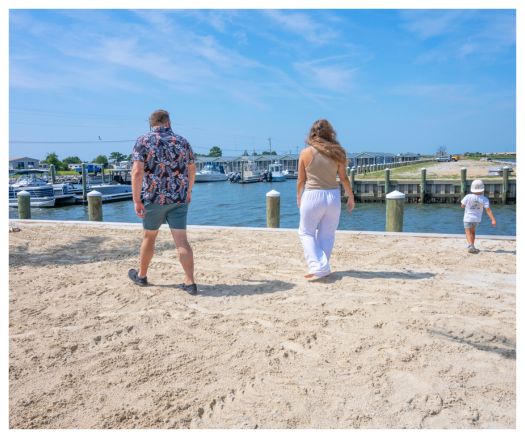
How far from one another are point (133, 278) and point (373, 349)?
9.55 feet

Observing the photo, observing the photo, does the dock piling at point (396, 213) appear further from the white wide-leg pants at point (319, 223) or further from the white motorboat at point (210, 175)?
the white motorboat at point (210, 175)

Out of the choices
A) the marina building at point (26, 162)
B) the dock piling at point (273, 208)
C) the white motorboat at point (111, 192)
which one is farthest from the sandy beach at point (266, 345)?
the marina building at point (26, 162)

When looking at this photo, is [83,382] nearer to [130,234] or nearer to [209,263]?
[209,263]

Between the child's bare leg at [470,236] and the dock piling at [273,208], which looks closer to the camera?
the child's bare leg at [470,236]

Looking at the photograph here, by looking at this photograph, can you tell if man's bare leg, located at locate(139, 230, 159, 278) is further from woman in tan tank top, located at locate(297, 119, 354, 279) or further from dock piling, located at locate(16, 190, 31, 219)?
dock piling, located at locate(16, 190, 31, 219)

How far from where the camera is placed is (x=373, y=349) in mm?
3311

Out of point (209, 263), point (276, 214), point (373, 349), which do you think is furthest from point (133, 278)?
point (276, 214)

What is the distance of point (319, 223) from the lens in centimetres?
534

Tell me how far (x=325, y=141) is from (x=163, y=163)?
1849mm

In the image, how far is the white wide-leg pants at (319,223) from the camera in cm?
511

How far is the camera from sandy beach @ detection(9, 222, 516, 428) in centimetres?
255

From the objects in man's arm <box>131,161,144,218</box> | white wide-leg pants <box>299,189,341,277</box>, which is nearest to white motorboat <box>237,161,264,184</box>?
white wide-leg pants <box>299,189,341,277</box>

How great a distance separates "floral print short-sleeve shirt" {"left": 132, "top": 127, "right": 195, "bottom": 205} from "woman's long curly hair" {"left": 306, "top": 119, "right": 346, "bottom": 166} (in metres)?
1.46

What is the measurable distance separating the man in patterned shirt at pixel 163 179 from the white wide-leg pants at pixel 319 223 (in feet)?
4.52
